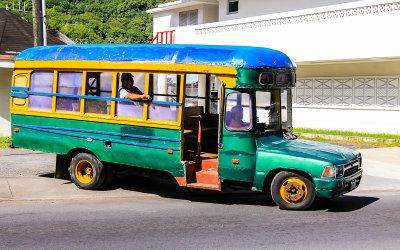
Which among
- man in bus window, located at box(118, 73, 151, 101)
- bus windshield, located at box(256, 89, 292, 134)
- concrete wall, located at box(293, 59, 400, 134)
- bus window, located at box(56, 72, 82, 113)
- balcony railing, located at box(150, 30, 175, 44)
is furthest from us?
balcony railing, located at box(150, 30, 175, 44)

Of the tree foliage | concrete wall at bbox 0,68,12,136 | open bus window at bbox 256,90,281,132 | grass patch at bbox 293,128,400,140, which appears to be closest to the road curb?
grass patch at bbox 293,128,400,140

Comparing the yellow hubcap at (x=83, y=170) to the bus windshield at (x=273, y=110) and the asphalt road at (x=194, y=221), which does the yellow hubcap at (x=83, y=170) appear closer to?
the asphalt road at (x=194, y=221)

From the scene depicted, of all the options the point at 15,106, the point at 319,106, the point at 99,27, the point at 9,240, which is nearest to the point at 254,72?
the point at 9,240

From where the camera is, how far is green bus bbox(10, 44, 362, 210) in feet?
29.4

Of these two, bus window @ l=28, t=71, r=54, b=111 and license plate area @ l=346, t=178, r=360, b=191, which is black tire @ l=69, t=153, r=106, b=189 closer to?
bus window @ l=28, t=71, r=54, b=111

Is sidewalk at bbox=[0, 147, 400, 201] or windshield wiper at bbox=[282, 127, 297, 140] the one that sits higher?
windshield wiper at bbox=[282, 127, 297, 140]

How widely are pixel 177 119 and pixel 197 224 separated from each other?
2.22m

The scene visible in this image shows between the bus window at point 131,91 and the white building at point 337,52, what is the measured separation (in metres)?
12.0

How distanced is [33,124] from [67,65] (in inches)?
58.5

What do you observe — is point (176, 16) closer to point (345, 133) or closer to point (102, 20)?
point (345, 133)

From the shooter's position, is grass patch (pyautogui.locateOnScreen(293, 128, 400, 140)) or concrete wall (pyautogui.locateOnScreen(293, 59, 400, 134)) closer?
grass patch (pyautogui.locateOnScreen(293, 128, 400, 140))

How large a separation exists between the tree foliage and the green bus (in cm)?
5068

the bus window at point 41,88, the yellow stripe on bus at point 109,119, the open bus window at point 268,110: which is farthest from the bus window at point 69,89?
the open bus window at point 268,110

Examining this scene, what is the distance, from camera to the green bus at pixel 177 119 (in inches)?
353
